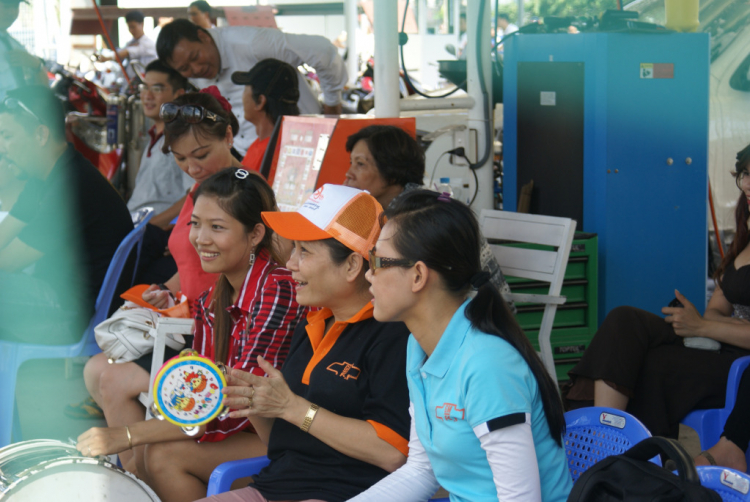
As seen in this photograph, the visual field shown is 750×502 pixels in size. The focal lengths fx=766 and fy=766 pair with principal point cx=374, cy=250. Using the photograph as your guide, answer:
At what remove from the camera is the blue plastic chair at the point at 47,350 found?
3031mm

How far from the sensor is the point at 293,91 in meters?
4.05

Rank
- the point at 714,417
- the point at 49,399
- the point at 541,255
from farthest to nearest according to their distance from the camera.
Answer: the point at 49,399
the point at 541,255
the point at 714,417

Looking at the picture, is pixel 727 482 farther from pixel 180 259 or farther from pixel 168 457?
pixel 180 259

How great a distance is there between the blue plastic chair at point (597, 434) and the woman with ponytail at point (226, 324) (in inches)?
32.1

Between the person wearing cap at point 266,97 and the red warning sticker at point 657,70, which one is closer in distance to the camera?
the red warning sticker at point 657,70

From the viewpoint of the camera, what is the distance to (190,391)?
5.90 feet

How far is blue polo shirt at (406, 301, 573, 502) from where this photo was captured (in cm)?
138

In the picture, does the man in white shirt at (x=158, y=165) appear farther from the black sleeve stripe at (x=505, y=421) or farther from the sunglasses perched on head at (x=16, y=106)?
the black sleeve stripe at (x=505, y=421)

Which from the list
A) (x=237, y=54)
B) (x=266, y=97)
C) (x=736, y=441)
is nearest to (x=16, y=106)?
(x=266, y=97)

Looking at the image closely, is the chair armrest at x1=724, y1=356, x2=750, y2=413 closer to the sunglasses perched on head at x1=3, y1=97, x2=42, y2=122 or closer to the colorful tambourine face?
the colorful tambourine face

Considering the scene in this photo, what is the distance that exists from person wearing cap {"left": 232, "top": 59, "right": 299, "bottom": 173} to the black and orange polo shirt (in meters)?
2.26

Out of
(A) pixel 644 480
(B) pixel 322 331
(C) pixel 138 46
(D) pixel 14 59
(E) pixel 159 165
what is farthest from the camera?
(C) pixel 138 46

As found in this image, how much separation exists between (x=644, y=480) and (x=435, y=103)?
3.67 metres

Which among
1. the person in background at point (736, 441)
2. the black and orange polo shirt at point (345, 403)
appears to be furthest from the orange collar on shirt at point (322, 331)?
the person in background at point (736, 441)
